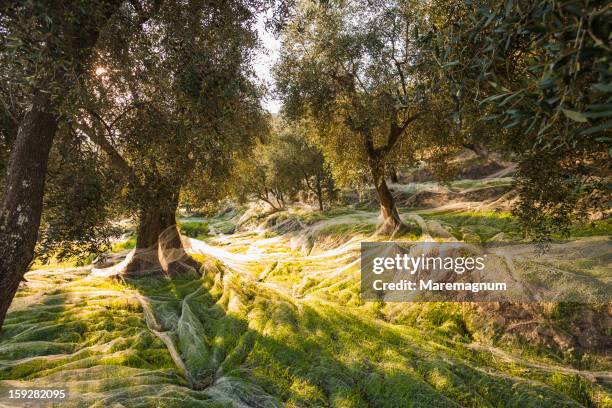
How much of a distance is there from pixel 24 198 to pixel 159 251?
11491mm

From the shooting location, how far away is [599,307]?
26.0 feet

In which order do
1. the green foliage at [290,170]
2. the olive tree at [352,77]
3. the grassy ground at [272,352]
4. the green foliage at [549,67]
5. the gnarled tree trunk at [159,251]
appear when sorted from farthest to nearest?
the green foliage at [290,170]
the gnarled tree trunk at [159,251]
the olive tree at [352,77]
the grassy ground at [272,352]
the green foliage at [549,67]

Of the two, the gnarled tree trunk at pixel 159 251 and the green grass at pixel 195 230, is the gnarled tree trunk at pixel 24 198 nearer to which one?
the gnarled tree trunk at pixel 159 251

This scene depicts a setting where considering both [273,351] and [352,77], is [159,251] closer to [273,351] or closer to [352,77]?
[273,351]

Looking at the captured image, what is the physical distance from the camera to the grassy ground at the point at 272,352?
20.7 feet

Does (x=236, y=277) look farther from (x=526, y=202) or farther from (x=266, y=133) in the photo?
(x=526, y=202)

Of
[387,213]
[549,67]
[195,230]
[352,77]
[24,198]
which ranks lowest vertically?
[195,230]

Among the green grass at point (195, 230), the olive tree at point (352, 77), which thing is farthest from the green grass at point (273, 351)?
the green grass at point (195, 230)

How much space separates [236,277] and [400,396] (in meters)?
8.78

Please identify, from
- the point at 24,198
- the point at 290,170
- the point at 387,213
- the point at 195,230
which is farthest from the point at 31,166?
the point at 195,230

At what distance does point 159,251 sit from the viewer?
15703mm

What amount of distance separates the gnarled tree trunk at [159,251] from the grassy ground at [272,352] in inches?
85.6

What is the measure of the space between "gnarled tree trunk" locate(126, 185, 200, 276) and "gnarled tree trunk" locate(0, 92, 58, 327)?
10.0m

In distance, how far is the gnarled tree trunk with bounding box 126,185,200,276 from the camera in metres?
15.3
